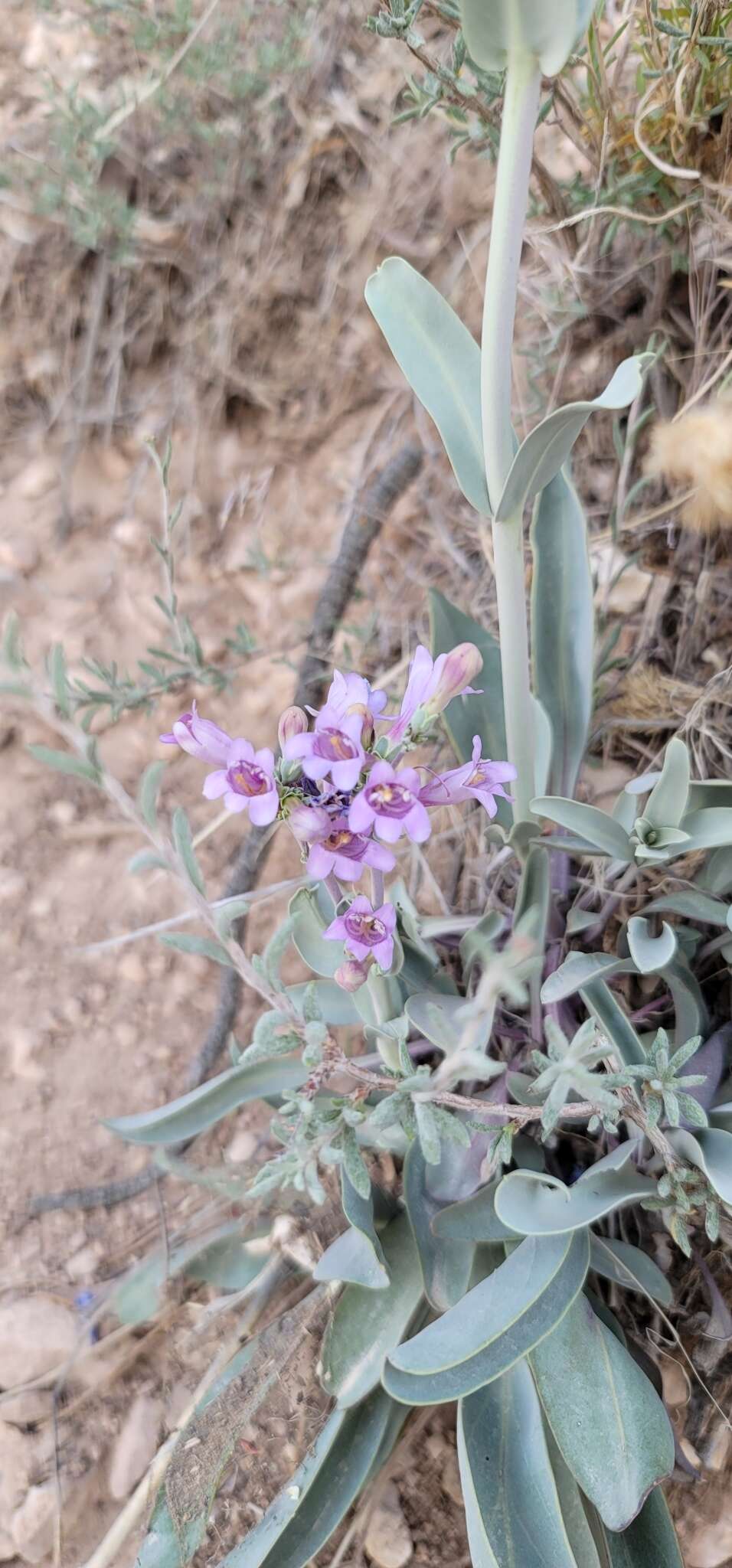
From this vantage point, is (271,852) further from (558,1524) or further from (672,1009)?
(558,1524)

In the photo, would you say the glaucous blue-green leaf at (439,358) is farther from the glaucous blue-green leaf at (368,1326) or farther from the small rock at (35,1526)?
the small rock at (35,1526)

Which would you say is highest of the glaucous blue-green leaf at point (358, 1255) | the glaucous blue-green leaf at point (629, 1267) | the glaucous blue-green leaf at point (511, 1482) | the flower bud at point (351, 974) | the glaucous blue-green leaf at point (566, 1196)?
the flower bud at point (351, 974)

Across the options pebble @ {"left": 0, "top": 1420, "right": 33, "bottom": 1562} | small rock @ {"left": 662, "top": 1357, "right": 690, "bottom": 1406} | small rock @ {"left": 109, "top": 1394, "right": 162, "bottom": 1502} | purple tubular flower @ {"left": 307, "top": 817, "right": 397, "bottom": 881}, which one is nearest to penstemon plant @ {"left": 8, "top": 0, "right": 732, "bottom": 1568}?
purple tubular flower @ {"left": 307, "top": 817, "right": 397, "bottom": 881}

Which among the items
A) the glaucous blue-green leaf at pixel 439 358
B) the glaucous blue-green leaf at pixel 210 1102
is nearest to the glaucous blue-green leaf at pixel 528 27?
the glaucous blue-green leaf at pixel 439 358

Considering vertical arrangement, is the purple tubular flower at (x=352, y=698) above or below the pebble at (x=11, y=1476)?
above

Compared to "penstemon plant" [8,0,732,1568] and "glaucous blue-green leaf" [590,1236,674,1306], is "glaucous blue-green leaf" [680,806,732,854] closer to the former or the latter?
"penstemon plant" [8,0,732,1568]

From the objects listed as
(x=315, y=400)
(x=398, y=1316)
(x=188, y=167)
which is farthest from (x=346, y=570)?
(x=398, y=1316)

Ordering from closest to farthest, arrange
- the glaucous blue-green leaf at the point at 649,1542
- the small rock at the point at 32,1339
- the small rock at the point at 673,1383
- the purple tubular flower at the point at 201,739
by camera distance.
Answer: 1. the purple tubular flower at the point at 201,739
2. the glaucous blue-green leaf at the point at 649,1542
3. the small rock at the point at 673,1383
4. the small rock at the point at 32,1339
